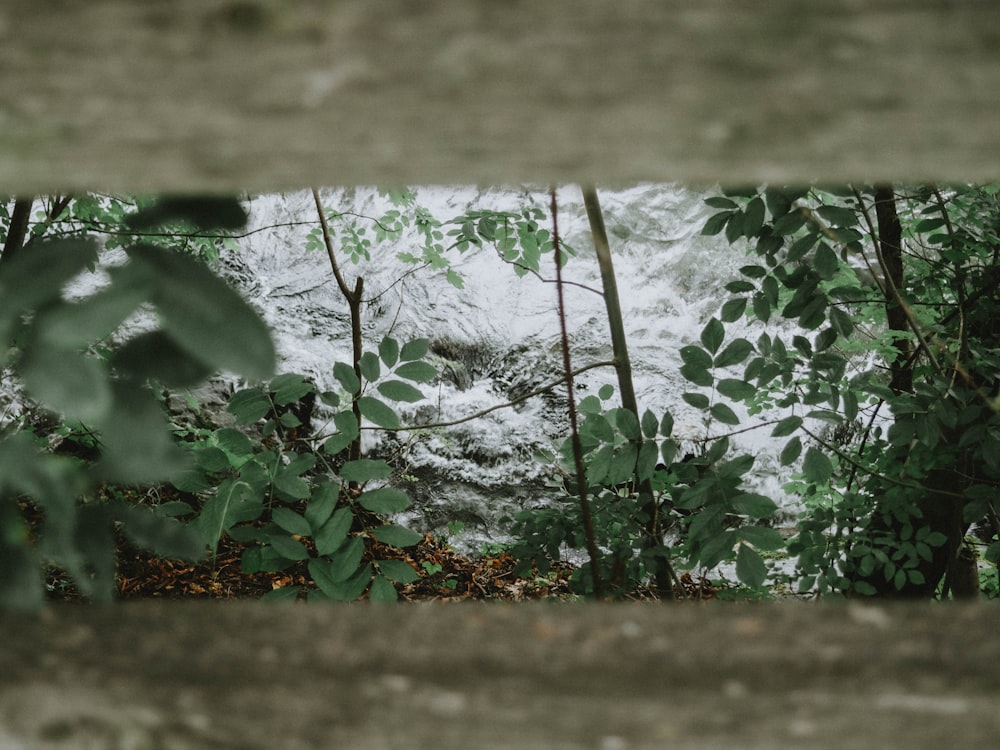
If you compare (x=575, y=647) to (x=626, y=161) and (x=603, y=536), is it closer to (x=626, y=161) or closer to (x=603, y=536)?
(x=626, y=161)

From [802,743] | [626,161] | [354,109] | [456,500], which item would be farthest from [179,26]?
[456,500]

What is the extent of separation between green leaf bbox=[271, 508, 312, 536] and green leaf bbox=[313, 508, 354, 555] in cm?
3

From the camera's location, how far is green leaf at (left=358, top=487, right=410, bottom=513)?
45.0 inches

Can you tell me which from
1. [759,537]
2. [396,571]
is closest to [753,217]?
[759,537]

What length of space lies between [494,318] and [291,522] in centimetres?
434

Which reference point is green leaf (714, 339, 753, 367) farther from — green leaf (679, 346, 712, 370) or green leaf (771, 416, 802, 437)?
green leaf (771, 416, 802, 437)

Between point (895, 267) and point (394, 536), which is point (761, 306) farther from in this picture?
point (895, 267)

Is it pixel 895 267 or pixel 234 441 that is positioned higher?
pixel 895 267

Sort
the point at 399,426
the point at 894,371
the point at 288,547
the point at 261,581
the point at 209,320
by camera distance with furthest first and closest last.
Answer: the point at 261,581, the point at 894,371, the point at 399,426, the point at 288,547, the point at 209,320

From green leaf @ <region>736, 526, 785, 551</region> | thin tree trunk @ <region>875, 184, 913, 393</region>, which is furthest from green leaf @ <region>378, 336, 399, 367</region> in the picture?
thin tree trunk @ <region>875, 184, 913, 393</region>

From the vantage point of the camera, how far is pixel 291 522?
1079mm

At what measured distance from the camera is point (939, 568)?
2189mm

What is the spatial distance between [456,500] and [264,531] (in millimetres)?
3679

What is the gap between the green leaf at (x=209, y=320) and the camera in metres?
0.44
